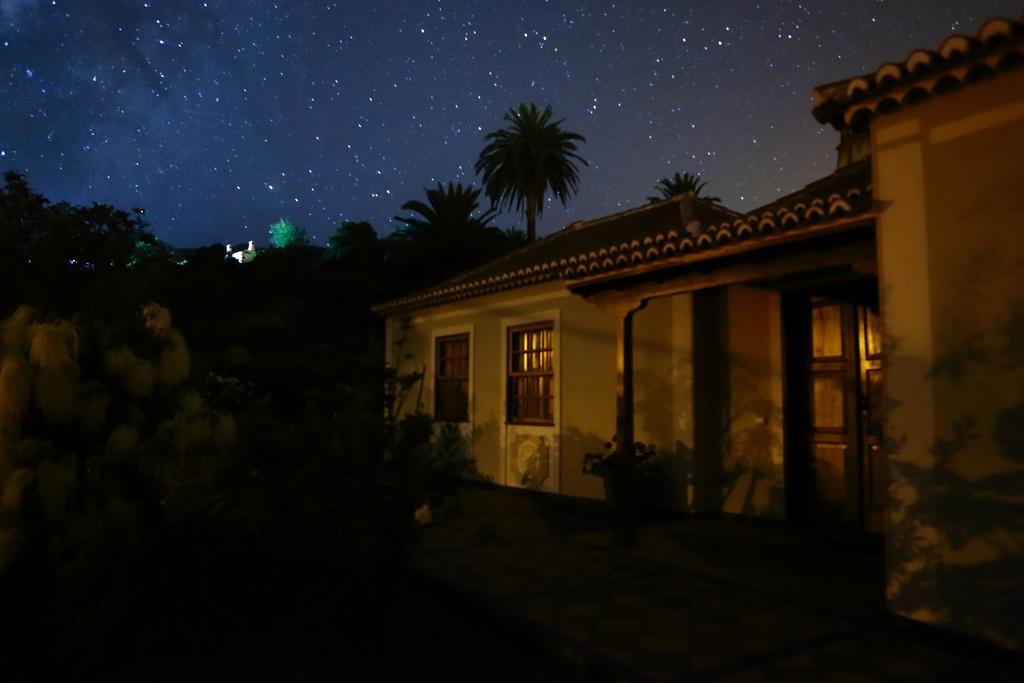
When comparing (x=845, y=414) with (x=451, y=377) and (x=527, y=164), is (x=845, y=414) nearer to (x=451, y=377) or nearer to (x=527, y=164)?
(x=451, y=377)

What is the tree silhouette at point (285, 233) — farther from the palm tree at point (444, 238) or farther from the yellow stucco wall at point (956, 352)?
the yellow stucco wall at point (956, 352)

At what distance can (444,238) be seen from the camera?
87.1 feet

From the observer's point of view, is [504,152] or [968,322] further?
[504,152]

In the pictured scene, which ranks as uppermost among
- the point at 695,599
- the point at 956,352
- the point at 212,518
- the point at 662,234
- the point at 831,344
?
the point at 662,234

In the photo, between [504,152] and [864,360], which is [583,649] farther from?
[504,152]

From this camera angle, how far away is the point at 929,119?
4.44m

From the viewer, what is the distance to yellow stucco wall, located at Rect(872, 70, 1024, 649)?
4.00 m

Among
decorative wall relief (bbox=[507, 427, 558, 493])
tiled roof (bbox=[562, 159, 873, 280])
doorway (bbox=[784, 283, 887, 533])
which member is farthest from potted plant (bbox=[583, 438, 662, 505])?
tiled roof (bbox=[562, 159, 873, 280])

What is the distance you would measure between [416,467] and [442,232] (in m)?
22.8

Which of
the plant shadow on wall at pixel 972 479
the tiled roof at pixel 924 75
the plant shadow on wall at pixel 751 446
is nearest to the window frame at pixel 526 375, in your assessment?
the plant shadow on wall at pixel 751 446

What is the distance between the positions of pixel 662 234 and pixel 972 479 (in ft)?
13.2

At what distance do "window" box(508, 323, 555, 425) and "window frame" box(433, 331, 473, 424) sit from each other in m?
1.01

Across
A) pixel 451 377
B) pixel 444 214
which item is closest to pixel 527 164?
pixel 444 214

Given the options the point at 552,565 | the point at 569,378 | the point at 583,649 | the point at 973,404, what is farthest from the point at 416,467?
the point at 569,378
